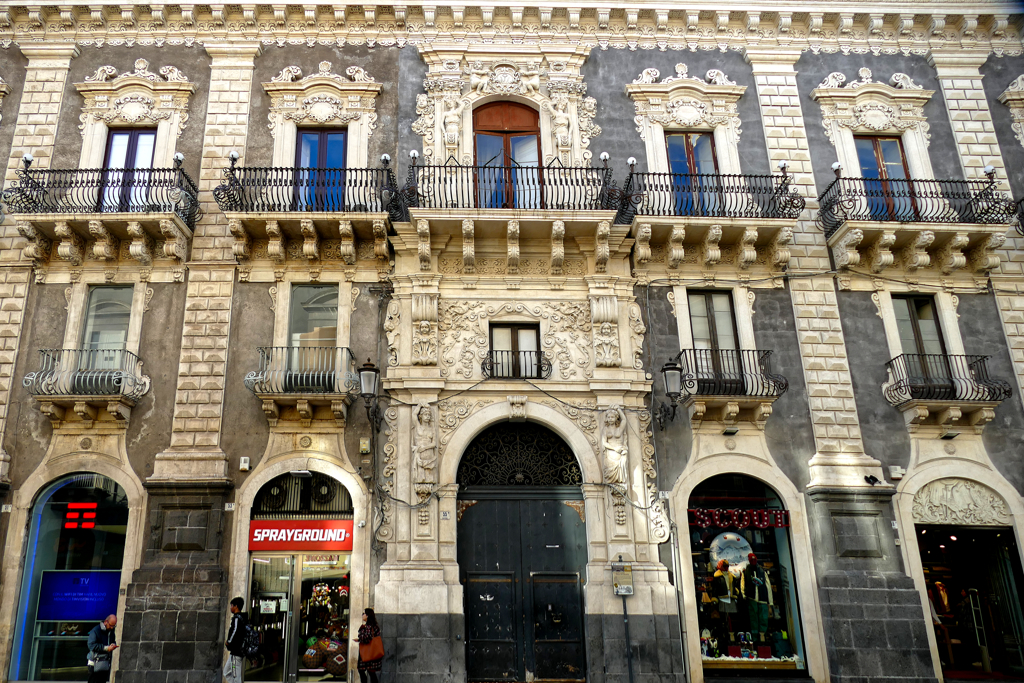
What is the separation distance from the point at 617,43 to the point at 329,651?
45.9 feet

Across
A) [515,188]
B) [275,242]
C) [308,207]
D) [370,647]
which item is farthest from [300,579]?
[515,188]

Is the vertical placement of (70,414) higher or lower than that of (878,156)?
lower

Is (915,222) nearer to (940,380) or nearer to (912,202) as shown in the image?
(912,202)

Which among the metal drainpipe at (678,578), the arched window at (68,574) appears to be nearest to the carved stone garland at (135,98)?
the arched window at (68,574)

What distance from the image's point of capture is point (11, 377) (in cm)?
1381

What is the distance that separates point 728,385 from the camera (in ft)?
45.1

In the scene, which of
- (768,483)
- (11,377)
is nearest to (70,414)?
(11,377)

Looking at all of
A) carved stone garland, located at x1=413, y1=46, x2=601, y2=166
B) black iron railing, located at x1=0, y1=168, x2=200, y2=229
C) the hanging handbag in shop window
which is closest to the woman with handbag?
the hanging handbag in shop window

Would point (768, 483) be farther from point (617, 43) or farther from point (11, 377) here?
point (11, 377)

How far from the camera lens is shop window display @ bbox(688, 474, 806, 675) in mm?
12859

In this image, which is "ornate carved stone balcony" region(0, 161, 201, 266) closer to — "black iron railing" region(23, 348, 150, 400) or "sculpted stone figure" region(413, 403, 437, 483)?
"black iron railing" region(23, 348, 150, 400)

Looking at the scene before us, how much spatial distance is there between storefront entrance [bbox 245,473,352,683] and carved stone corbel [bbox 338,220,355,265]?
4.29 metres

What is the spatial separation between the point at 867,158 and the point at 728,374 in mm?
6296

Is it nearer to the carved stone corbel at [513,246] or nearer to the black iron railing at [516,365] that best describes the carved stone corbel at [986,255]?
the black iron railing at [516,365]
